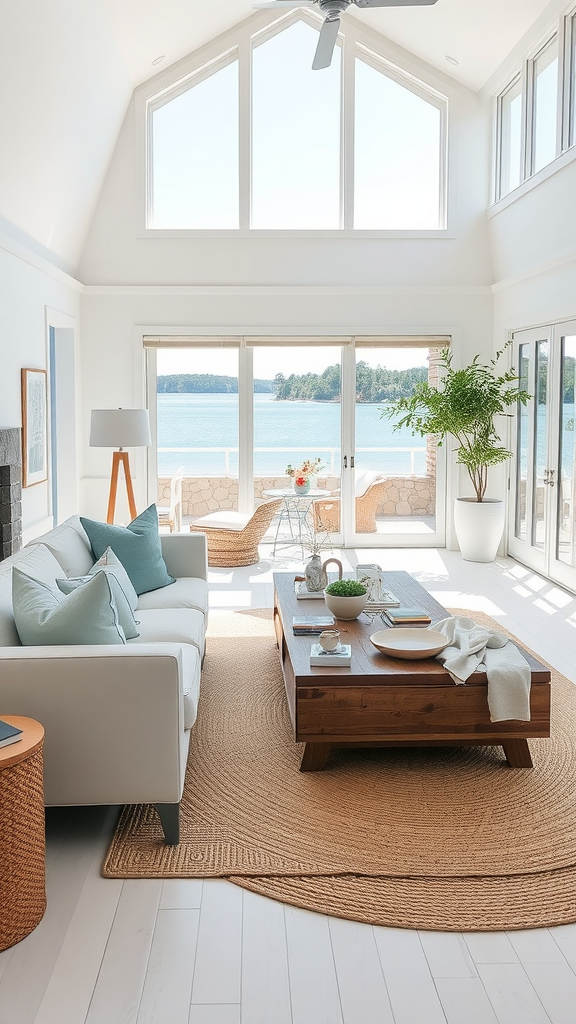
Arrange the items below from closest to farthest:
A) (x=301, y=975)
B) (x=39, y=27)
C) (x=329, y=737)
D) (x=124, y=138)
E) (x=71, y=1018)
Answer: (x=71, y=1018), (x=301, y=975), (x=329, y=737), (x=39, y=27), (x=124, y=138)

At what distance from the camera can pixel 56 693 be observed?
2812mm

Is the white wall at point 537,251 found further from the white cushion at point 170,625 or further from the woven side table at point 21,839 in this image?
the woven side table at point 21,839

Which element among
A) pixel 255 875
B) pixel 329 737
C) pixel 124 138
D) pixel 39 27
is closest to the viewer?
pixel 255 875

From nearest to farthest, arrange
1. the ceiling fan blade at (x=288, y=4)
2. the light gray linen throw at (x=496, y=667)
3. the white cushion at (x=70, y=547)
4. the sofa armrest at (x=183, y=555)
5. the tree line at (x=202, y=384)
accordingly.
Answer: the light gray linen throw at (x=496, y=667) → the white cushion at (x=70, y=547) → the ceiling fan blade at (x=288, y=4) → the sofa armrest at (x=183, y=555) → the tree line at (x=202, y=384)

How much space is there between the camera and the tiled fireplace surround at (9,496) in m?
5.55

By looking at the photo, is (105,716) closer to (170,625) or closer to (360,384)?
(170,625)

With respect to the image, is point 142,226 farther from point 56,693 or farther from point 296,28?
point 56,693

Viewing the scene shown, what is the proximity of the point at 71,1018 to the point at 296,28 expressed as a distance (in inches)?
329

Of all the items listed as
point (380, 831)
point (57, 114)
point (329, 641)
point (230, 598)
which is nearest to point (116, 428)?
point (230, 598)

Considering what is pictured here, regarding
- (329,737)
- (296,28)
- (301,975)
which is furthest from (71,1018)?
(296,28)

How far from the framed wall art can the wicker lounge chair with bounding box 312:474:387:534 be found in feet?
9.28

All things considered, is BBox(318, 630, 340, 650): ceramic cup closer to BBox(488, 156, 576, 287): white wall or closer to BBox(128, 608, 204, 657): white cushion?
BBox(128, 608, 204, 657): white cushion

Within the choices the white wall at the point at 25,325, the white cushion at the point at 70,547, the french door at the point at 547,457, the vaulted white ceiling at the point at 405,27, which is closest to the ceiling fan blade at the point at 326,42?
the vaulted white ceiling at the point at 405,27

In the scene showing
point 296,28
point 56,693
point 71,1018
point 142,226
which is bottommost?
point 71,1018
